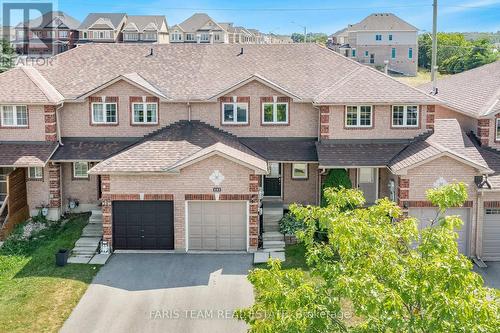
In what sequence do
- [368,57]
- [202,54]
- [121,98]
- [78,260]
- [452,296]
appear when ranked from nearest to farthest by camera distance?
1. [452,296]
2. [78,260]
3. [121,98]
4. [202,54]
5. [368,57]

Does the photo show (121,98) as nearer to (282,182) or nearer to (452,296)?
(282,182)

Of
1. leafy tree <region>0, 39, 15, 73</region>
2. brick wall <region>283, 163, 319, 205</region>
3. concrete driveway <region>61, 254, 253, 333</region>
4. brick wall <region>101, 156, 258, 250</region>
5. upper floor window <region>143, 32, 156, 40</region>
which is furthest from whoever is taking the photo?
upper floor window <region>143, 32, 156, 40</region>

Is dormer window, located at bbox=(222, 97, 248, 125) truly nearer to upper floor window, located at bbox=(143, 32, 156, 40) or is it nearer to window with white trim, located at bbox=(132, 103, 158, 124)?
window with white trim, located at bbox=(132, 103, 158, 124)

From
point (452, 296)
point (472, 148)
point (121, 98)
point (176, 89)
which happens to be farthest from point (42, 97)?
point (452, 296)

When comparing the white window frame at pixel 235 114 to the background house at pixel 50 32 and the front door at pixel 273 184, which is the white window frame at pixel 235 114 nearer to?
the front door at pixel 273 184

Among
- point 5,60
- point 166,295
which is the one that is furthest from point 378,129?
point 5,60

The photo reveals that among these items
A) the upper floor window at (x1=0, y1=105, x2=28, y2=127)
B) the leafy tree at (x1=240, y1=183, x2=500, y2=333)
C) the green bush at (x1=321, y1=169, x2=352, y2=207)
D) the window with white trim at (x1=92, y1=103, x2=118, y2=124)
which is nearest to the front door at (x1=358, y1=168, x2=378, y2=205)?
the green bush at (x1=321, y1=169, x2=352, y2=207)

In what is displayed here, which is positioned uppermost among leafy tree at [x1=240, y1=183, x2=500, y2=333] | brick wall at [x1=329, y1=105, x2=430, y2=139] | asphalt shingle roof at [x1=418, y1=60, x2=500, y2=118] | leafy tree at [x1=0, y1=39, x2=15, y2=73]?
leafy tree at [x1=0, y1=39, x2=15, y2=73]
